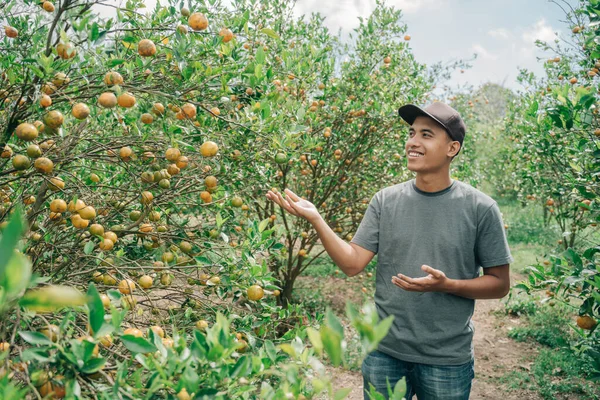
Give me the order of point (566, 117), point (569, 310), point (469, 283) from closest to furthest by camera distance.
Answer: point (469, 283)
point (566, 117)
point (569, 310)

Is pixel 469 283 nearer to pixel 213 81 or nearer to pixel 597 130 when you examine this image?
pixel 597 130

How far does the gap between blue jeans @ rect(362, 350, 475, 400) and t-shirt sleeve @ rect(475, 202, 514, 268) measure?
0.49 m

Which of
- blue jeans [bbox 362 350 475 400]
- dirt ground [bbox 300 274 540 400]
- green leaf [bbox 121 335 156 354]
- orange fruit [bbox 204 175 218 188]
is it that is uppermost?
orange fruit [bbox 204 175 218 188]

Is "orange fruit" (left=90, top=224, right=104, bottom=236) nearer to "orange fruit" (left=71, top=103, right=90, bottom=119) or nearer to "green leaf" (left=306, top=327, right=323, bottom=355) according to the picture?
"orange fruit" (left=71, top=103, right=90, bottom=119)

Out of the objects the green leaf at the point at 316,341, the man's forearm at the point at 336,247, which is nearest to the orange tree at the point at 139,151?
the man's forearm at the point at 336,247

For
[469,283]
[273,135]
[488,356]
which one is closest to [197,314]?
[273,135]

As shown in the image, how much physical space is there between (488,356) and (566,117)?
3662 mm

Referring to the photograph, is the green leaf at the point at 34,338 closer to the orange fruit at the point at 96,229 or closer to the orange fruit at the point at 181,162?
the orange fruit at the point at 96,229

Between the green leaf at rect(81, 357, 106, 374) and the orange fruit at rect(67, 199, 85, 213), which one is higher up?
the orange fruit at rect(67, 199, 85, 213)

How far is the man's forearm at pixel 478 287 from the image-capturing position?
194cm

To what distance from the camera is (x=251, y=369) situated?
1.13 metres

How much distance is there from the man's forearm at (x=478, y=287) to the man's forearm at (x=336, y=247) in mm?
468

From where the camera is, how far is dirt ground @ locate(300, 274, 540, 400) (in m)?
4.14

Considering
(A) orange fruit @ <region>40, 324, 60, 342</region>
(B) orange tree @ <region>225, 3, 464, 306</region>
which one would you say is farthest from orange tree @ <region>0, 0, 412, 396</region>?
(B) orange tree @ <region>225, 3, 464, 306</region>
